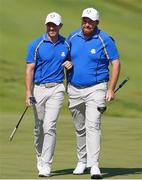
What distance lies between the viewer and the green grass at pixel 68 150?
41.1 ft

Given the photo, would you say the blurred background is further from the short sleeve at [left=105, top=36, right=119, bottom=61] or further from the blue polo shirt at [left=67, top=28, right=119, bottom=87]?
the short sleeve at [left=105, top=36, right=119, bottom=61]

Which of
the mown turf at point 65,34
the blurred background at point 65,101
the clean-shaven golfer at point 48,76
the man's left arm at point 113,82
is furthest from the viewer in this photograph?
the mown turf at point 65,34

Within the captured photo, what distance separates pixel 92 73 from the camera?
12250 mm

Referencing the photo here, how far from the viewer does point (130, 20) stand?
3098cm

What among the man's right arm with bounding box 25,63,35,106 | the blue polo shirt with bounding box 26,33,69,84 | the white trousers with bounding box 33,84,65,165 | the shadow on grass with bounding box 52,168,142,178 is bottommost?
the shadow on grass with bounding box 52,168,142,178

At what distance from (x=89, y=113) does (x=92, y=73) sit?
1.58ft

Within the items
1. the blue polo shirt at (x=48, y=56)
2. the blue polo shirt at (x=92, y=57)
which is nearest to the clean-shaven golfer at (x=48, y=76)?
the blue polo shirt at (x=48, y=56)

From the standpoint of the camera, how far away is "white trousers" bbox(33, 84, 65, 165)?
12320mm

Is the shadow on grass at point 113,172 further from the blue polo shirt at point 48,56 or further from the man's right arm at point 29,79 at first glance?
the blue polo shirt at point 48,56

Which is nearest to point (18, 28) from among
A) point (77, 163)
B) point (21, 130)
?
point (21, 130)

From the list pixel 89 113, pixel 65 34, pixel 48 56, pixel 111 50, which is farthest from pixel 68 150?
pixel 65 34

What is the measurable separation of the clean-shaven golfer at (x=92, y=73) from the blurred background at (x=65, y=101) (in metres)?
Result: 0.50

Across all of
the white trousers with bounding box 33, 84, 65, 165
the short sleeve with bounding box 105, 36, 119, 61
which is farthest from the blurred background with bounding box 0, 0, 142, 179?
the short sleeve with bounding box 105, 36, 119, 61

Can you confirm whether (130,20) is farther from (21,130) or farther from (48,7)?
(21,130)
